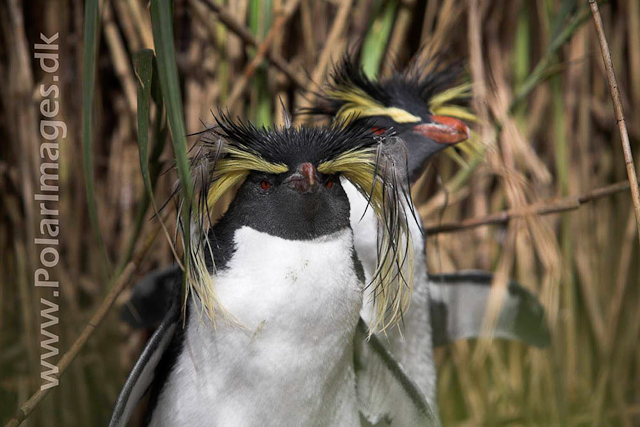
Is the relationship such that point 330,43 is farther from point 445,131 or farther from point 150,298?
point 150,298

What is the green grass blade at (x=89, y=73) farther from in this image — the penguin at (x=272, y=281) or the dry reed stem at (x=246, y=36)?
the dry reed stem at (x=246, y=36)

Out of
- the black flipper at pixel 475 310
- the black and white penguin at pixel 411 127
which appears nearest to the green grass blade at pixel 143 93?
the black and white penguin at pixel 411 127

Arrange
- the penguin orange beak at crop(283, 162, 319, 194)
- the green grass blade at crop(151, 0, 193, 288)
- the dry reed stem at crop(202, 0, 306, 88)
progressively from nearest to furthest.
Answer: the green grass blade at crop(151, 0, 193, 288) < the penguin orange beak at crop(283, 162, 319, 194) < the dry reed stem at crop(202, 0, 306, 88)

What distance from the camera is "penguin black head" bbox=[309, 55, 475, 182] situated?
42.9 inches

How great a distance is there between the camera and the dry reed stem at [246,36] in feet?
3.87

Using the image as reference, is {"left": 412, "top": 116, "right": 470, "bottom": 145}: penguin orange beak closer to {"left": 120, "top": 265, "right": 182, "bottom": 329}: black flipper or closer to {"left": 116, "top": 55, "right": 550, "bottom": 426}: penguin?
{"left": 116, "top": 55, "right": 550, "bottom": 426}: penguin

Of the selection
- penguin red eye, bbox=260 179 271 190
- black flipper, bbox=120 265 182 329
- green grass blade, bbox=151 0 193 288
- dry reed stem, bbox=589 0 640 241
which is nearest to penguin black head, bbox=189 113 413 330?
penguin red eye, bbox=260 179 271 190

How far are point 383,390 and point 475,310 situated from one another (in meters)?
0.55

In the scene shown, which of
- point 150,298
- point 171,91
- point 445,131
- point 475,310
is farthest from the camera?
point 475,310

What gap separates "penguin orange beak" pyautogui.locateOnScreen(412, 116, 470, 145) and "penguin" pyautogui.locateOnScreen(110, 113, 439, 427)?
282 mm

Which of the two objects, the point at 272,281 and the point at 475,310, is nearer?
the point at 272,281

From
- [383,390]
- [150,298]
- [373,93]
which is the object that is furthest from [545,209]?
[150,298]

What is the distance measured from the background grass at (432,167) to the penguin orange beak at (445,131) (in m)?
0.15

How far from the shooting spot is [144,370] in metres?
0.83
